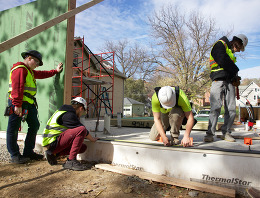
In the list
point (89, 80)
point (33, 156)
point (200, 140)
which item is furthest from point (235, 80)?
point (89, 80)

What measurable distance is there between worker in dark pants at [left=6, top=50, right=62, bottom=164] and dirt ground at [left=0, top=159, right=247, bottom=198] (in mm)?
329

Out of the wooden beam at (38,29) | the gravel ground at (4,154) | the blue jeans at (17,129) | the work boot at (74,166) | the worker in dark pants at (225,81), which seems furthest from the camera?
the gravel ground at (4,154)

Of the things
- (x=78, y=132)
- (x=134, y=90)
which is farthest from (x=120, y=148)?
(x=134, y=90)

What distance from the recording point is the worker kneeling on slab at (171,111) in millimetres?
2438

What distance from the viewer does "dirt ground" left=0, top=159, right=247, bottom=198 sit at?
6.63ft

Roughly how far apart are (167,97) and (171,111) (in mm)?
437

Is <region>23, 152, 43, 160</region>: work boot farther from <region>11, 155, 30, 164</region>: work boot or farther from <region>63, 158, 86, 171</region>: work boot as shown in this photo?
<region>63, 158, 86, 171</region>: work boot

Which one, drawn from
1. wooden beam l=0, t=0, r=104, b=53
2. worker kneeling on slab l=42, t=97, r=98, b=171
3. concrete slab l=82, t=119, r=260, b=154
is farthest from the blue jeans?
wooden beam l=0, t=0, r=104, b=53

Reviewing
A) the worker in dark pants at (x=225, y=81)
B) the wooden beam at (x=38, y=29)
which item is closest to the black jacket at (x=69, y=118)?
the wooden beam at (x=38, y=29)

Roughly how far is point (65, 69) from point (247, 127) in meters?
3.99

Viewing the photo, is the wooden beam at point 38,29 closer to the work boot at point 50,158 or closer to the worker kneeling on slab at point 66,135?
the worker kneeling on slab at point 66,135

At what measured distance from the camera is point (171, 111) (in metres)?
2.79

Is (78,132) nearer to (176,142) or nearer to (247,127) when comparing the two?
(176,142)

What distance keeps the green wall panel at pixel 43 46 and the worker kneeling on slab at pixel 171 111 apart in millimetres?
1742
